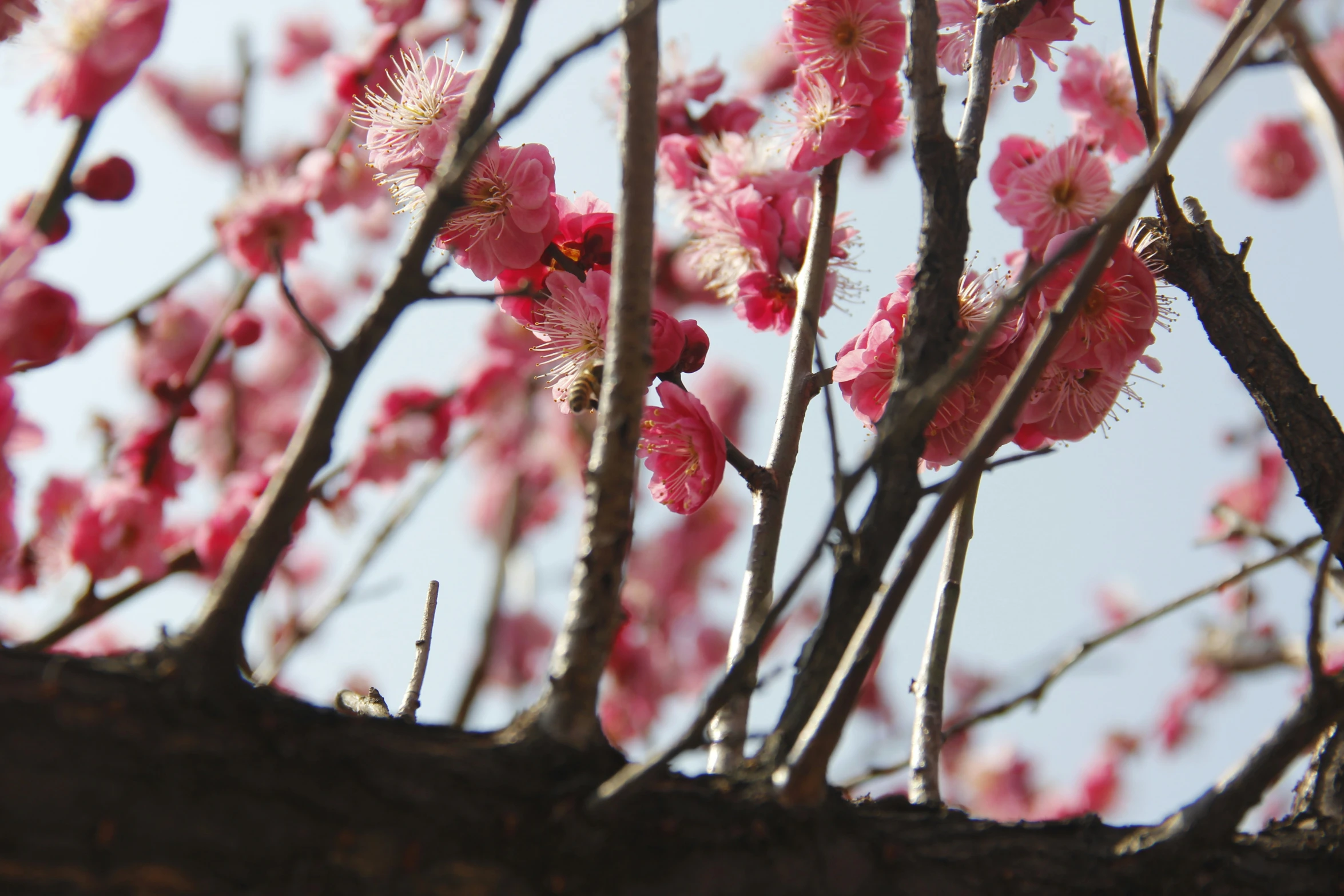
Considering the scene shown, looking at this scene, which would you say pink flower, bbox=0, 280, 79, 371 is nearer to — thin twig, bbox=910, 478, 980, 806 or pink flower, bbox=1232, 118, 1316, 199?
thin twig, bbox=910, 478, 980, 806

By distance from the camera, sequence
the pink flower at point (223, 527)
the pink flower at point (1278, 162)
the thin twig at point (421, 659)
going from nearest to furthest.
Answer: the thin twig at point (421, 659) < the pink flower at point (223, 527) < the pink flower at point (1278, 162)

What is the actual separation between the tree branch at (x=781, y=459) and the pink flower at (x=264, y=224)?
1.51m

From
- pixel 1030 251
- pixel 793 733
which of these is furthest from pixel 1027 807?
pixel 793 733

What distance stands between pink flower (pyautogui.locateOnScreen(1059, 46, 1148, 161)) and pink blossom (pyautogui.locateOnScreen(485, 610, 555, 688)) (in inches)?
140

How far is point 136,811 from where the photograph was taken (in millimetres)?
498

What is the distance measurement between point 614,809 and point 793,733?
15 cm

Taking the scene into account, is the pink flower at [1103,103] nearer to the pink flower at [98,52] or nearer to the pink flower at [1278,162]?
the pink flower at [98,52]

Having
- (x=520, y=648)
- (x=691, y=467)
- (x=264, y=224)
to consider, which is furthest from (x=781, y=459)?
(x=520, y=648)

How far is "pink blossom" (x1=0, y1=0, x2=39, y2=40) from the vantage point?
1.06m

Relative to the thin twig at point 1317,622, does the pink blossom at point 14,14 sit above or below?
above

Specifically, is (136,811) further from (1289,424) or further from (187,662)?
(1289,424)

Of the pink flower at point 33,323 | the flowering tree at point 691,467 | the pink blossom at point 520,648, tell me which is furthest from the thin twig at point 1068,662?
the pink blossom at point 520,648

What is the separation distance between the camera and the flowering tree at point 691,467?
0.53m

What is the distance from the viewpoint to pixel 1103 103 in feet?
4.39
